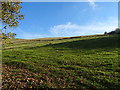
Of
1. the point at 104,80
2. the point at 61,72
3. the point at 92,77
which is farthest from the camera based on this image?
the point at 61,72

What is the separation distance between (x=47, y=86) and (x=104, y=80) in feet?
18.5

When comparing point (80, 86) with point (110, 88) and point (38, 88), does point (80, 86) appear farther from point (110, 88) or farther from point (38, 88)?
point (38, 88)

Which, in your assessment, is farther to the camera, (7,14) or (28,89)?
(7,14)

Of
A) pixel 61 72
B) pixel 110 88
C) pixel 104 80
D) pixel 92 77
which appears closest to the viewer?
pixel 110 88

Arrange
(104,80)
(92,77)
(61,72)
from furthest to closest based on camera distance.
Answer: (61,72)
(92,77)
(104,80)

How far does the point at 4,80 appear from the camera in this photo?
1409cm

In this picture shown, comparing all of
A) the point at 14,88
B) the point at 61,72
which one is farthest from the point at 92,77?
the point at 14,88

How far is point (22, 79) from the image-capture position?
13984 mm

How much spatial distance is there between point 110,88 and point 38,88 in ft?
20.8

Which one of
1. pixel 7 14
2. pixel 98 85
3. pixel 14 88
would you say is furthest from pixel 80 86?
pixel 7 14

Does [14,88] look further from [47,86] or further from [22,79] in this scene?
[47,86]

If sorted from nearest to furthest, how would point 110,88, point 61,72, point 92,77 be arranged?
point 110,88
point 92,77
point 61,72

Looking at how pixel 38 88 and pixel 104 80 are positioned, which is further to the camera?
pixel 104 80

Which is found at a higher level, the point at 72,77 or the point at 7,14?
the point at 7,14
